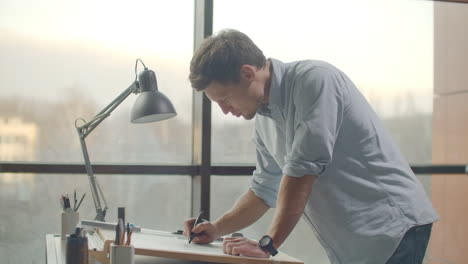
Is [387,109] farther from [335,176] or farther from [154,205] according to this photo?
[335,176]

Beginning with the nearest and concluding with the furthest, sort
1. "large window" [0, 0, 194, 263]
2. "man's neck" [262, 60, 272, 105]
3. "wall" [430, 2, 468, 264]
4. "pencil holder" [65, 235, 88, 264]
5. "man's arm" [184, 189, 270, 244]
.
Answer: "pencil holder" [65, 235, 88, 264] → "man's neck" [262, 60, 272, 105] → "man's arm" [184, 189, 270, 244] → "large window" [0, 0, 194, 263] → "wall" [430, 2, 468, 264]

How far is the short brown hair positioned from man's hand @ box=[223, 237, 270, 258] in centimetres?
44

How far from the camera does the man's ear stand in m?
1.69

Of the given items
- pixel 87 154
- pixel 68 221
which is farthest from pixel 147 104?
pixel 68 221

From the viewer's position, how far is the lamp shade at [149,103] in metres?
2.26

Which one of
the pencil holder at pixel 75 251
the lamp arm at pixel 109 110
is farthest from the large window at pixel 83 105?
the pencil holder at pixel 75 251

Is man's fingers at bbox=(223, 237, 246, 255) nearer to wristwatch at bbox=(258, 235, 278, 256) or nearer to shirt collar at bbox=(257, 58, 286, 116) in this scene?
wristwatch at bbox=(258, 235, 278, 256)

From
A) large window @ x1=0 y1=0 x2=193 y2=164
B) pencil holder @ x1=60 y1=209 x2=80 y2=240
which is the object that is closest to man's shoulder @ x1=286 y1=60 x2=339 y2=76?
pencil holder @ x1=60 y1=209 x2=80 y2=240

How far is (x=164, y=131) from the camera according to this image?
141 inches

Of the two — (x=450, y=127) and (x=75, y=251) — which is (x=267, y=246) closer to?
(x=75, y=251)

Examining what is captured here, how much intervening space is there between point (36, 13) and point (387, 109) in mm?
2191

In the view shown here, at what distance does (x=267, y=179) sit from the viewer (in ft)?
6.37

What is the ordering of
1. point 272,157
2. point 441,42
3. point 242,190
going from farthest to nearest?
1. point 441,42
2. point 242,190
3. point 272,157

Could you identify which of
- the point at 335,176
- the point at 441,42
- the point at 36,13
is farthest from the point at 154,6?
the point at 335,176
